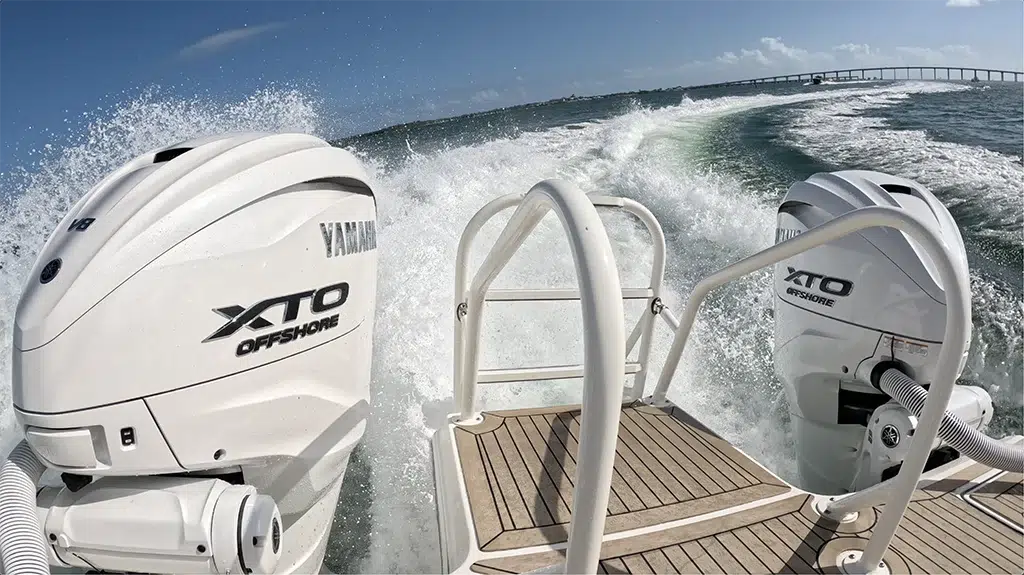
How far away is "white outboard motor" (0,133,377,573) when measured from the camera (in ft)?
A: 3.68

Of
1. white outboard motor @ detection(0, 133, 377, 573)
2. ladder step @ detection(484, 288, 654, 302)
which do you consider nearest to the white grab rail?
white outboard motor @ detection(0, 133, 377, 573)

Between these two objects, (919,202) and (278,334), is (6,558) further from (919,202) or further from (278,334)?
(919,202)

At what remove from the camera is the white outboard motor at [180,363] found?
1.12m

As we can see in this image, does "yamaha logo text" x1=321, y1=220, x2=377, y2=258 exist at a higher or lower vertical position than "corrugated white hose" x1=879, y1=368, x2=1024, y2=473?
higher

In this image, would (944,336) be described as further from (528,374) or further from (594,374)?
(528,374)

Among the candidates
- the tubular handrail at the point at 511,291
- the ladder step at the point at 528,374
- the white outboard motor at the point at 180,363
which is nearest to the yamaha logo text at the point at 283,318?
the white outboard motor at the point at 180,363

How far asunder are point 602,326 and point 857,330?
72.2 inches

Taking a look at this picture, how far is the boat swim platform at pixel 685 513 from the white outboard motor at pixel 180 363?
2.02 ft

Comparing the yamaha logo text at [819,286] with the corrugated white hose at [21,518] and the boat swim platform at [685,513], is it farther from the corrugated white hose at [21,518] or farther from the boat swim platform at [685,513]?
the corrugated white hose at [21,518]

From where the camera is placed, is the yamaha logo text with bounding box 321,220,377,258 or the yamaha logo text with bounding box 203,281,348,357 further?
the yamaha logo text with bounding box 321,220,377,258

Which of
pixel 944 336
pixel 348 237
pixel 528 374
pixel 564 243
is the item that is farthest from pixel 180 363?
pixel 564 243

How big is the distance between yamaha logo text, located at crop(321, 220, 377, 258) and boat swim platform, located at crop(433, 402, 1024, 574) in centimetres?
91

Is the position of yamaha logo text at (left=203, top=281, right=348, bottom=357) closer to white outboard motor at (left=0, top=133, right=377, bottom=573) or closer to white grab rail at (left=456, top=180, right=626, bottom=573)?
white outboard motor at (left=0, top=133, right=377, bottom=573)

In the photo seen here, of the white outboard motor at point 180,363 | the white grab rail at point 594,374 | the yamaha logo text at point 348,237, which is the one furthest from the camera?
the yamaha logo text at point 348,237
